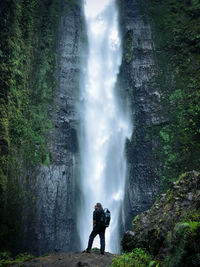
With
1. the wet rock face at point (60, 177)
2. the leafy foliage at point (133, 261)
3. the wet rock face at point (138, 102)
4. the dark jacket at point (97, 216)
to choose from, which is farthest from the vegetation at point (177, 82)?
the leafy foliage at point (133, 261)

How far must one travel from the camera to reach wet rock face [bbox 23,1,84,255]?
1559 cm

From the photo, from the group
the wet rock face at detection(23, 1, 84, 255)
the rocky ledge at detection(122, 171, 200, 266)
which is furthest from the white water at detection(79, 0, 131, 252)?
the rocky ledge at detection(122, 171, 200, 266)

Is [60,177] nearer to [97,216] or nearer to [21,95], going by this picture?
[21,95]

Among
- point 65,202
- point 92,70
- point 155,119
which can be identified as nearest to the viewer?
point 65,202

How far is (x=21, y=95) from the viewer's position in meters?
18.1

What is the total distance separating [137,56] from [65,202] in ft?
53.4

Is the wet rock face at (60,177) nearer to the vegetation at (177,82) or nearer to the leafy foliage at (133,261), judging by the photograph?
the vegetation at (177,82)

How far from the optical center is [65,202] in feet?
58.9

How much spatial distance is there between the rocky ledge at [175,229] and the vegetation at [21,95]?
917 cm

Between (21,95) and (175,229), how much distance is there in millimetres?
16874

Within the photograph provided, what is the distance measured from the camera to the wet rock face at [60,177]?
15.6 metres

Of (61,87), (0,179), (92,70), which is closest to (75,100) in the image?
(61,87)

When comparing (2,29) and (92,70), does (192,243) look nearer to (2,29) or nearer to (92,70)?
(2,29)

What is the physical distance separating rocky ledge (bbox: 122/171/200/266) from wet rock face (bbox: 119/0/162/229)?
29.1 feet
